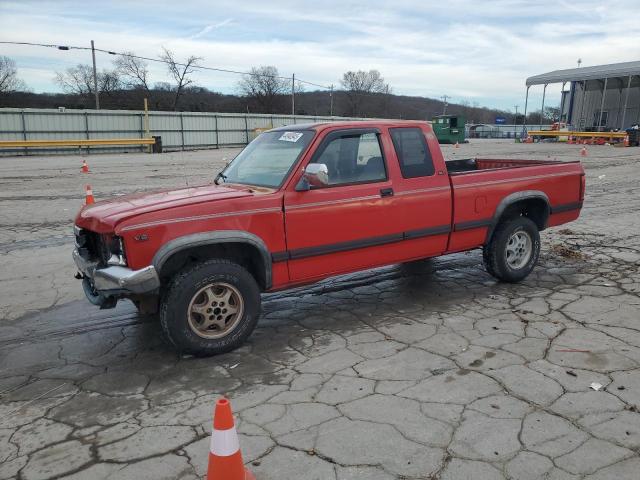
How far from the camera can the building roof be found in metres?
36.0

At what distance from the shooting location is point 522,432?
310 centimetres

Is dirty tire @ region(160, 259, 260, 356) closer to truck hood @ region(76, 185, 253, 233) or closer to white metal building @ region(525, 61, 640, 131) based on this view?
truck hood @ region(76, 185, 253, 233)

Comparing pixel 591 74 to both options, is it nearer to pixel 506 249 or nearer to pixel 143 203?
pixel 506 249

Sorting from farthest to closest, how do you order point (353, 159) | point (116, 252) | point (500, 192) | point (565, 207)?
point (565, 207), point (500, 192), point (353, 159), point (116, 252)

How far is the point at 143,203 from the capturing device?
14.1ft

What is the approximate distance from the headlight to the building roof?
40.0 m

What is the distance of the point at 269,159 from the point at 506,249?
288 centimetres

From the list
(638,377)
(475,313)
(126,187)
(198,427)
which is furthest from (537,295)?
(126,187)

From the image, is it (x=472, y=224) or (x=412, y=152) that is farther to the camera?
(x=472, y=224)

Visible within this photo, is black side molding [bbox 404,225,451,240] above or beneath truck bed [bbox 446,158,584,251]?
beneath

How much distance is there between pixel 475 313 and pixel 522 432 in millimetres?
2084

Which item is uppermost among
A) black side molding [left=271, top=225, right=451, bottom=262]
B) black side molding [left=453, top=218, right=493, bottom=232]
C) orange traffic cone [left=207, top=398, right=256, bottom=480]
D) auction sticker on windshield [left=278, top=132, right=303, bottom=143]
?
auction sticker on windshield [left=278, top=132, right=303, bottom=143]

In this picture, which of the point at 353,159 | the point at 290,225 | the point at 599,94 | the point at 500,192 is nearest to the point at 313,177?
the point at 290,225

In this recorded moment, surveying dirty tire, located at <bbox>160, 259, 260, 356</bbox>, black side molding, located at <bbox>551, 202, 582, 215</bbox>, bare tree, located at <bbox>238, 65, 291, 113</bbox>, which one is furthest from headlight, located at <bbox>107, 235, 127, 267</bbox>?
bare tree, located at <bbox>238, 65, 291, 113</bbox>
